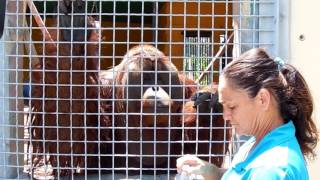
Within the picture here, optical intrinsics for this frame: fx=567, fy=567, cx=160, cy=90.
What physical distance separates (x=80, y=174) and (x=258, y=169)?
150 centimetres

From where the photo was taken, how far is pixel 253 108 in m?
1.51

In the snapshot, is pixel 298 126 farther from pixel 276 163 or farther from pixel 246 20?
pixel 246 20

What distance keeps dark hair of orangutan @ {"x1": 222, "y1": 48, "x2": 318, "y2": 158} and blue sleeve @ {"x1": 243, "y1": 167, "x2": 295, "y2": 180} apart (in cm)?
21

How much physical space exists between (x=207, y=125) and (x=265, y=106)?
1.29 metres

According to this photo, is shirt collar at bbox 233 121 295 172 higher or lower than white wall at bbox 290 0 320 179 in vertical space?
lower

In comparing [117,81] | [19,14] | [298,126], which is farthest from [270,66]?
[117,81]

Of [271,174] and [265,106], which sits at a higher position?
[265,106]

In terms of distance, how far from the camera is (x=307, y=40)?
223 centimetres

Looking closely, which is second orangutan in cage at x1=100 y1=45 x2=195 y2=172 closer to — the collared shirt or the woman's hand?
the woman's hand

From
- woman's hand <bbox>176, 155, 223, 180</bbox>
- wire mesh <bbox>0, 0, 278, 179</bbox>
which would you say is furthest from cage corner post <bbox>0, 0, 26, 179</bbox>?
woman's hand <bbox>176, 155, 223, 180</bbox>

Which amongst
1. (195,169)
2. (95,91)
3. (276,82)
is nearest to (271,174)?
(276,82)

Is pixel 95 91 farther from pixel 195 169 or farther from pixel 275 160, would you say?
pixel 275 160

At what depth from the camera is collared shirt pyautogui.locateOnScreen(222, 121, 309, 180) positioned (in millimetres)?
1368

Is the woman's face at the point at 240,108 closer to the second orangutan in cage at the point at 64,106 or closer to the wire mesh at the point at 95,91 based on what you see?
the wire mesh at the point at 95,91
